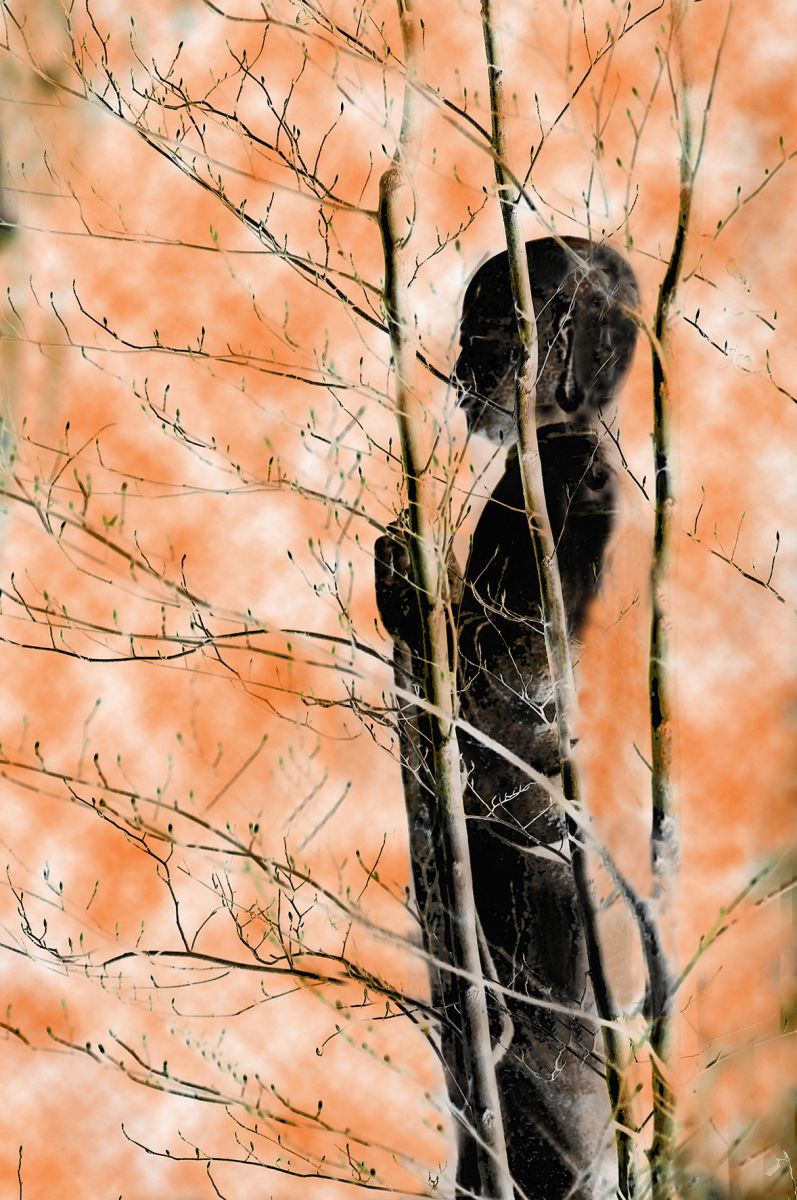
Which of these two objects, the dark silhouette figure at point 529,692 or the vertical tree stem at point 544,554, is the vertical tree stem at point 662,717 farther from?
the dark silhouette figure at point 529,692

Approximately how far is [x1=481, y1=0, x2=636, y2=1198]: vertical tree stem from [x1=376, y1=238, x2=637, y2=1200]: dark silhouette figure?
10.2 inches

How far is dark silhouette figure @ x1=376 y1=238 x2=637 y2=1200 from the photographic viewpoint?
237 centimetres

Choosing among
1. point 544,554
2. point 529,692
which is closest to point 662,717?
point 544,554

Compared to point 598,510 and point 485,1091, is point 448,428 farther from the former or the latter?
point 485,1091

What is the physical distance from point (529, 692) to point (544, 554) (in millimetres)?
404

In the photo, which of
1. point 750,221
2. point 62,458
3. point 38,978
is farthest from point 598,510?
point 38,978

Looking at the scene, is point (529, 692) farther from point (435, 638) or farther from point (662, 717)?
point (662, 717)

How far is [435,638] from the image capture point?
7.03ft

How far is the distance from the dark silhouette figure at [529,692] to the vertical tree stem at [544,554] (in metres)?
0.26

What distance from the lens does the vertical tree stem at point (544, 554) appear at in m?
→ 2.03

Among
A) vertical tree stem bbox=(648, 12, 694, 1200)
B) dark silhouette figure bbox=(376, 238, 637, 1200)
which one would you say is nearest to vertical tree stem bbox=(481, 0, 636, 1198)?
vertical tree stem bbox=(648, 12, 694, 1200)

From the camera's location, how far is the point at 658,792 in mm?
1951

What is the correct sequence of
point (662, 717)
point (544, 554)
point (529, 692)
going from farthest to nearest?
1. point (529, 692)
2. point (544, 554)
3. point (662, 717)

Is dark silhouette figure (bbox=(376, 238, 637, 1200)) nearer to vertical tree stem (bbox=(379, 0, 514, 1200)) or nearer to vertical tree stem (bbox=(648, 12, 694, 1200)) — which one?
vertical tree stem (bbox=(379, 0, 514, 1200))
